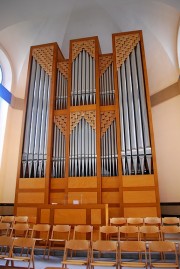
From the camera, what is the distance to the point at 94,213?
21.1 ft

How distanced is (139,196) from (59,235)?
99.0 inches

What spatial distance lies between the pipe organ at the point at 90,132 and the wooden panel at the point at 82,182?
3 cm

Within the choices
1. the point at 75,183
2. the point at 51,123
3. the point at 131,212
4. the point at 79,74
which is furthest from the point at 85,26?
the point at 131,212

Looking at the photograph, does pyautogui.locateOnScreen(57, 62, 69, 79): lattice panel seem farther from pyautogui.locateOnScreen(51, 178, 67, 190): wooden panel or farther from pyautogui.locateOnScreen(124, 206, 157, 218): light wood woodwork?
pyautogui.locateOnScreen(124, 206, 157, 218): light wood woodwork

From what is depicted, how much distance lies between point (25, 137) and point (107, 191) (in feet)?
10.9

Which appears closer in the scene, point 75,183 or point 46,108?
point 75,183

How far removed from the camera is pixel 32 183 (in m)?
7.93

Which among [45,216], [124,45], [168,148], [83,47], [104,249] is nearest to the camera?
[104,249]

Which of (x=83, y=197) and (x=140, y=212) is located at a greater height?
(x=83, y=197)

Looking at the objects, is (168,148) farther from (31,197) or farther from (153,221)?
(31,197)

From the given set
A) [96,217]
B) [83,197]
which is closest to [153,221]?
[96,217]

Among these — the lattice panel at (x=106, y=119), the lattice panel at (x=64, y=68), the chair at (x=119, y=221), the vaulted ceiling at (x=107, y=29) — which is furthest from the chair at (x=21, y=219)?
the vaulted ceiling at (x=107, y=29)

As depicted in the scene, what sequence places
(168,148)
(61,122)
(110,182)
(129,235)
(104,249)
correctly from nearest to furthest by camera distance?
(104,249) → (129,235) → (110,182) → (61,122) → (168,148)

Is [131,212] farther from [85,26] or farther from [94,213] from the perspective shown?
[85,26]
